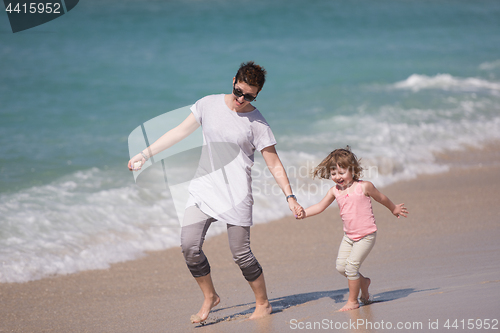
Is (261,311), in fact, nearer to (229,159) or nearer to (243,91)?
(229,159)

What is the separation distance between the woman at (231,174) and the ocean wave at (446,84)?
494 inches

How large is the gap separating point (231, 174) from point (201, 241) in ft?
1.62

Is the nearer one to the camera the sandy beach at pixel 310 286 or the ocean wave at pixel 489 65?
the sandy beach at pixel 310 286

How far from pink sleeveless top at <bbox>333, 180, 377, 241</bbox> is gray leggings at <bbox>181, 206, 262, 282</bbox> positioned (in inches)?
27.2

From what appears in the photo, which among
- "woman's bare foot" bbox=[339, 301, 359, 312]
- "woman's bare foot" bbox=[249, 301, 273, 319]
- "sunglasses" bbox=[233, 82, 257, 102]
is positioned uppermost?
"sunglasses" bbox=[233, 82, 257, 102]

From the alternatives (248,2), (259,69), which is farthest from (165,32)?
(259,69)

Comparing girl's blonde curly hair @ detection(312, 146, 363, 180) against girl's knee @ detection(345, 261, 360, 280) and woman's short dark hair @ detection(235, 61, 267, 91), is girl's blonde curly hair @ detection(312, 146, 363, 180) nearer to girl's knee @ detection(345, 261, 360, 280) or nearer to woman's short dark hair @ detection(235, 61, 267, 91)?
A: girl's knee @ detection(345, 261, 360, 280)

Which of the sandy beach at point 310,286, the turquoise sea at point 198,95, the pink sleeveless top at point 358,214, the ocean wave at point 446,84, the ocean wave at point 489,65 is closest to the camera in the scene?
the sandy beach at point 310,286

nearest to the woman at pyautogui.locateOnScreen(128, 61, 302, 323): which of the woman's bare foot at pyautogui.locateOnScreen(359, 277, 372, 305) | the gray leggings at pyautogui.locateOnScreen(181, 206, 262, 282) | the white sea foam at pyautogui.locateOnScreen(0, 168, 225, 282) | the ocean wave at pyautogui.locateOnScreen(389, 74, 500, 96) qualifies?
the gray leggings at pyautogui.locateOnScreen(181, 206, 262, 282)

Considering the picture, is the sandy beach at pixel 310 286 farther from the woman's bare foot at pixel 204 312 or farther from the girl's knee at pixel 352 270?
the girl's knee at pixel 352 270

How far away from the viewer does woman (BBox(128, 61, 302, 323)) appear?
3.18 m

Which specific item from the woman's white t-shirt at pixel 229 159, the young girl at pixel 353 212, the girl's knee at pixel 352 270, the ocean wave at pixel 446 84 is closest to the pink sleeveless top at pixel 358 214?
the young girl at pixel 353 212

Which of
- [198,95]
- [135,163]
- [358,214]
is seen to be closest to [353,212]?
[358,214]

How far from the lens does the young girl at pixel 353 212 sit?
3.21m
